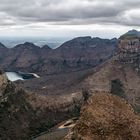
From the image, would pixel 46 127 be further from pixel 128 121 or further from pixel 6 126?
pixel 128 121

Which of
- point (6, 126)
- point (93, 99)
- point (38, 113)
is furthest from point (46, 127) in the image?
point (93, 99)

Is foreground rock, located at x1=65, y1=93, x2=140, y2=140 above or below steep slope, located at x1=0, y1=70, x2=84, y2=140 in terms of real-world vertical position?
above

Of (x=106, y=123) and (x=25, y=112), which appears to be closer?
(x=106, y=123)

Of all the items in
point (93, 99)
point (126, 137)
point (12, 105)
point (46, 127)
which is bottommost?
point (46, 127)

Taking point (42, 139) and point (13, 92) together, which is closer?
point (42, 139)

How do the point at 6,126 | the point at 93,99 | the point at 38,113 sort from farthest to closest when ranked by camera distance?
the point at 38,113
the point at 6,126
the point at 93,99

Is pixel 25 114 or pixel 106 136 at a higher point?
pixel 106 136

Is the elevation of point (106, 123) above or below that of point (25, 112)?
above

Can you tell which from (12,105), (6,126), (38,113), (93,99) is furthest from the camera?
(38,113)

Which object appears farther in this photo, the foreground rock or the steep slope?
the steep slope
